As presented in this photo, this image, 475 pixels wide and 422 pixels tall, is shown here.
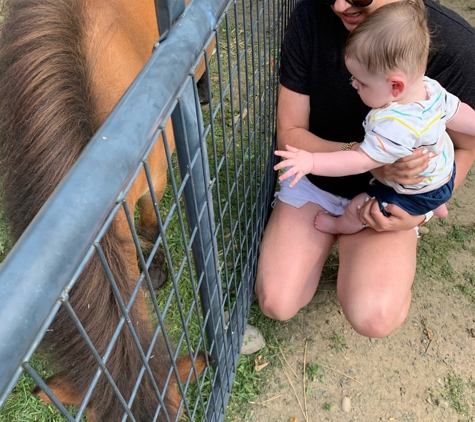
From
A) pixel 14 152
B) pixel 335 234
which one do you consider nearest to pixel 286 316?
pixel 335 234

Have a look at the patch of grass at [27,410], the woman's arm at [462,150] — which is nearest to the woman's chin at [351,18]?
the woman's arm at [462,150]

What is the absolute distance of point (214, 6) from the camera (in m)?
0.95

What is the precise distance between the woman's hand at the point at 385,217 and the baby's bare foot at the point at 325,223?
156 mm

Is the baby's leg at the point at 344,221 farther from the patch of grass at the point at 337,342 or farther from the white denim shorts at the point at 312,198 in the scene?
the patch of grass at the point at 337,342

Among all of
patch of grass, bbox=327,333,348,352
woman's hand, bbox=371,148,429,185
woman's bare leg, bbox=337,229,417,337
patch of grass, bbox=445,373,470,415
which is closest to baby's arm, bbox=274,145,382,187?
woman's hand, bbox=371,148,429,185

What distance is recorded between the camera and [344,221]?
5.88ft

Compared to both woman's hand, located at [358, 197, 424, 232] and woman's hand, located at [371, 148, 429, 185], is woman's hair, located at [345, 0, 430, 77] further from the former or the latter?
woman's hand, located at [358, 197, 424, 232]

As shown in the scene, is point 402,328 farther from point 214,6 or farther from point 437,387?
point 214,6

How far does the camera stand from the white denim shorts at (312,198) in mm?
1905

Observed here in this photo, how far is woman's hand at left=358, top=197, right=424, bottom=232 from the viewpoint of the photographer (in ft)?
5.33

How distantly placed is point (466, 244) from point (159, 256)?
1549mm

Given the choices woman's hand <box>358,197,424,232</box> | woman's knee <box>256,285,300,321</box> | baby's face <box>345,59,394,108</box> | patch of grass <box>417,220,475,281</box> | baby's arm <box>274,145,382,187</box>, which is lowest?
patch of grass <box>417,220,475,281</box>

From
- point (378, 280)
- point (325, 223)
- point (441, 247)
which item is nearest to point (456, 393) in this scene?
point (378, 280)

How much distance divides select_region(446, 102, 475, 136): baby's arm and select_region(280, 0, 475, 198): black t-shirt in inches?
3.8
